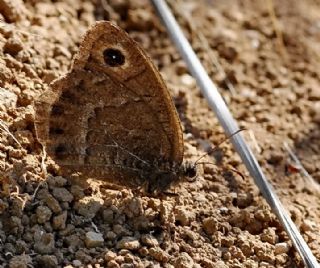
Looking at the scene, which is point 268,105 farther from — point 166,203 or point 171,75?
point 166,203

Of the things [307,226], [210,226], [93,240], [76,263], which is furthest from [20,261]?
[307,226]

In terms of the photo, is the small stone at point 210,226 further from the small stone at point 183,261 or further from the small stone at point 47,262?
the small stone at point 47,262

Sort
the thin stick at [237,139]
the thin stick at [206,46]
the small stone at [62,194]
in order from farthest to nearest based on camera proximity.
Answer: the thin stick at [206,46] < the thin stick at [237,139] < the small stone at [62,194]

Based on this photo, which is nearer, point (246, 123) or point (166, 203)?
point (166, 203)

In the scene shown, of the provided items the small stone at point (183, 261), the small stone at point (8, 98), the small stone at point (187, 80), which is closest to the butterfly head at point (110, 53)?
the small stone at point (8, 98)

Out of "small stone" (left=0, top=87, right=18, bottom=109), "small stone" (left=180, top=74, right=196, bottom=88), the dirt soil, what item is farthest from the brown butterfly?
"small stone" (left=180, top=74, right=196, bottom=88)

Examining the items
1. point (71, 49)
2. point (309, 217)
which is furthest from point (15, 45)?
point (309, 217)

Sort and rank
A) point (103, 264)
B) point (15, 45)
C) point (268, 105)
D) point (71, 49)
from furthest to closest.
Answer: point (268, 105), point (71, 49), point (15, 45), point (103, 264)
